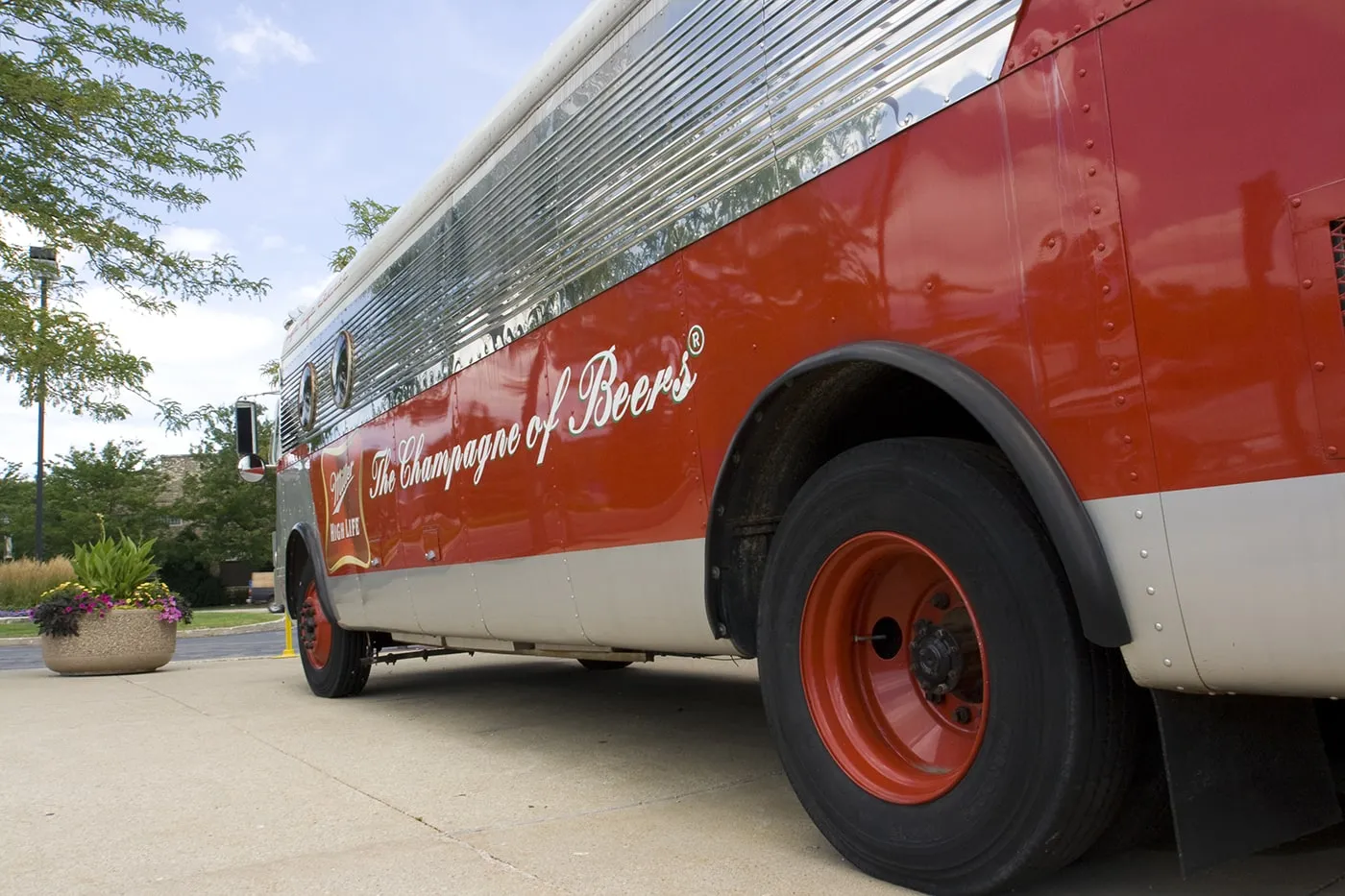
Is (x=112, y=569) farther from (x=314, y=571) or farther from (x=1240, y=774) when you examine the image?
(x=1240, y=774)

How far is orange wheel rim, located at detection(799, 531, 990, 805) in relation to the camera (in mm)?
2629

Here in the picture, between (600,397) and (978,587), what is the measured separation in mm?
1933

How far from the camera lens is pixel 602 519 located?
12.9 ft

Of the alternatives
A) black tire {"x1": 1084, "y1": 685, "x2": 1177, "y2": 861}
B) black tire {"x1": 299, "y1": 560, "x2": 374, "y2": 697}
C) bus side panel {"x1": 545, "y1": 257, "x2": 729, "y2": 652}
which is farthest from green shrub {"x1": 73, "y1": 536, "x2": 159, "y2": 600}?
black tire {"x1": 1084, "y1": 685, "x2": 1177, "y2": 861}

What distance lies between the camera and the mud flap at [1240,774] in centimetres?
211

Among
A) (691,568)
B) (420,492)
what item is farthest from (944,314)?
(420,492)

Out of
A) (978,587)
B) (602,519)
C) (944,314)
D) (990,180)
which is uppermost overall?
(990,180)

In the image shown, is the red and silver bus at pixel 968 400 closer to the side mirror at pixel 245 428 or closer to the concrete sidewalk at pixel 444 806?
the concrete sidewalk at pixel 444 806

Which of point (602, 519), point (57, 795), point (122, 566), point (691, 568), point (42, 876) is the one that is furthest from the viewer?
point (122, 566)

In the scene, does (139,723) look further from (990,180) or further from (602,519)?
(990,180)

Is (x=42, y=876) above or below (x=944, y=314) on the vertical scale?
below

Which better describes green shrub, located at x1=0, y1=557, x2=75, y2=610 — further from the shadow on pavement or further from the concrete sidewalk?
the concrete sidewalk

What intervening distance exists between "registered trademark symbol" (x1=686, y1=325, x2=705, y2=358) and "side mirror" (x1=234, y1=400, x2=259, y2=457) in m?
7.16

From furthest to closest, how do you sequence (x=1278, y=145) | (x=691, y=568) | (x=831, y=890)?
(x=691, y=568)
(x=831, y=890)
(x=1278, y=145)
